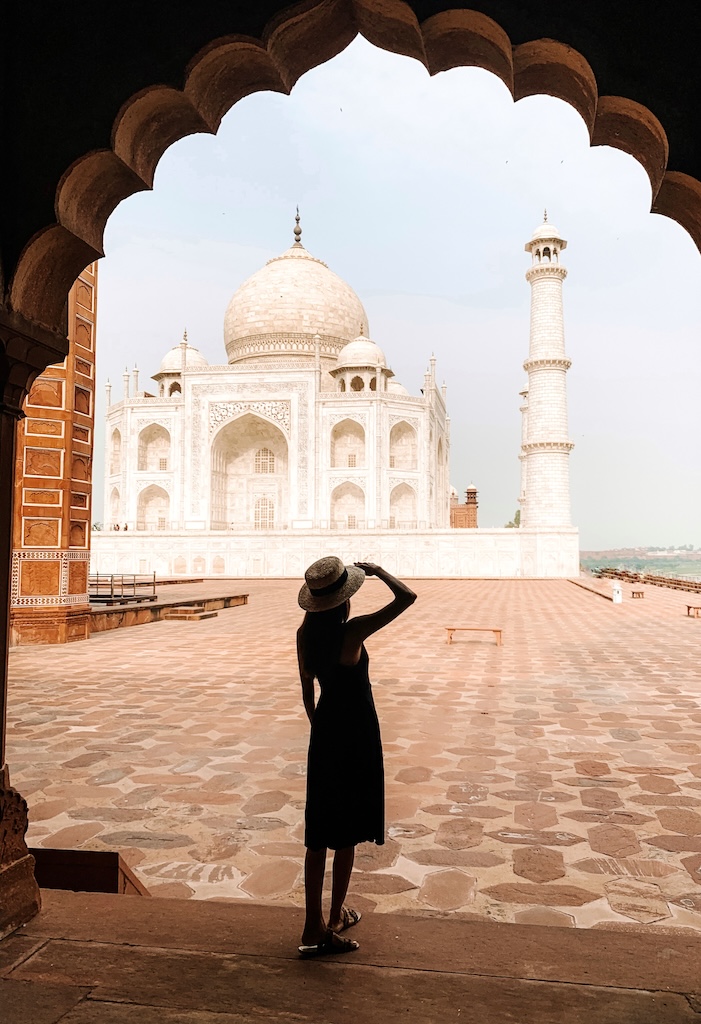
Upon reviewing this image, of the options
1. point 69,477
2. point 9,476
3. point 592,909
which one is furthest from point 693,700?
point 69,477

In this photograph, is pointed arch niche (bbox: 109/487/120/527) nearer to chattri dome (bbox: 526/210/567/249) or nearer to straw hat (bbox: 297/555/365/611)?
chattri dome (bbox: 526/210/567/249)

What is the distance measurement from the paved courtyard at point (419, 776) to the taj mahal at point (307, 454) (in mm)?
19923

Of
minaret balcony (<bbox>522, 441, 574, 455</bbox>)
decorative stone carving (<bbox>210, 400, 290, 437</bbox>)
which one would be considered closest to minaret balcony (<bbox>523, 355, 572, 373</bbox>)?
minaret balcony (<bbox>522, 441, 574, 455</bbox>)

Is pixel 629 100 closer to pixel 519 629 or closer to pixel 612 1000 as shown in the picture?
pixel 612 1000

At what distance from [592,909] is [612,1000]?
2.75ft

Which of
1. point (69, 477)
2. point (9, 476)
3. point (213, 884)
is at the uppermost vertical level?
point (69, 477)

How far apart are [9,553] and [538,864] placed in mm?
2303

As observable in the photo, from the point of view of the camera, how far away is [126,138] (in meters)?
2.57

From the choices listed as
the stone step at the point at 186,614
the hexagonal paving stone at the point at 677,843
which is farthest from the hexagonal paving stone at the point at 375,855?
the stone step at the point at 186,614

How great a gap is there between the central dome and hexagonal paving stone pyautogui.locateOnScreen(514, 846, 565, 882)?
35089 mm

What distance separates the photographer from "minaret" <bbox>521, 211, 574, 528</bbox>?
96.2ft

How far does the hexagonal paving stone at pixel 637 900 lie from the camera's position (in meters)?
2.61

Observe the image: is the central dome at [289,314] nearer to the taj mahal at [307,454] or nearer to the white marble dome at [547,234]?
the taj mahal at [307,454]

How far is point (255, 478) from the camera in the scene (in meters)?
35.6
